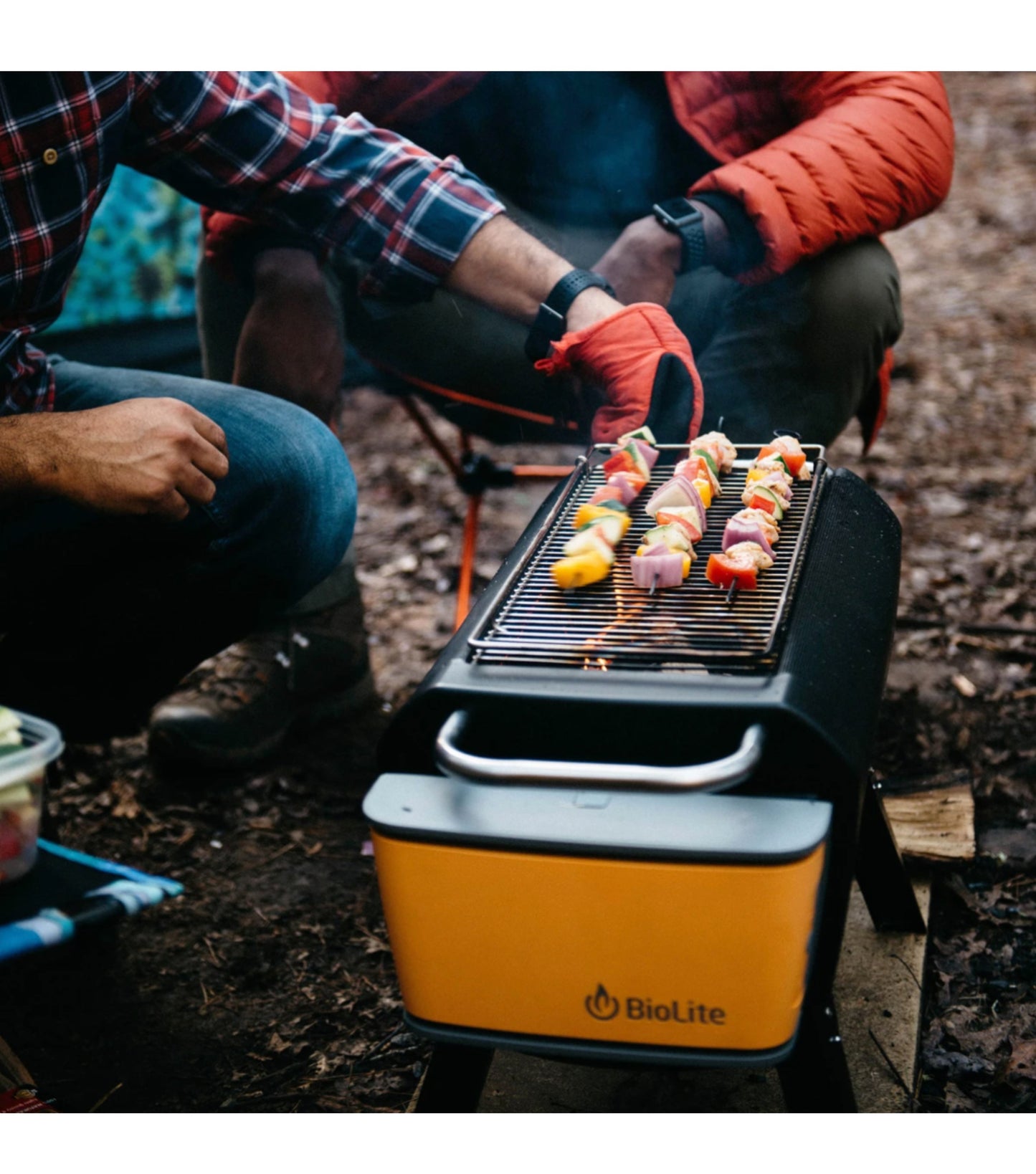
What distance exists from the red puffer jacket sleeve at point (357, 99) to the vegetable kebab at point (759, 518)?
121 centimetres

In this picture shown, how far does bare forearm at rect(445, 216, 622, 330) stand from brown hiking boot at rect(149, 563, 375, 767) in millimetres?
908

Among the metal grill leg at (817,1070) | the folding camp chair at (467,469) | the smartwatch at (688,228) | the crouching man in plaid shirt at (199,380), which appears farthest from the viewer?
the folding camp chair at (467,469)

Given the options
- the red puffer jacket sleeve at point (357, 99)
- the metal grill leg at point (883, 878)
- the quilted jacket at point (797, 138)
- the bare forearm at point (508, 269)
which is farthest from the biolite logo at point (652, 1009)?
the red puffer jacket sleeve at point (357, 99)

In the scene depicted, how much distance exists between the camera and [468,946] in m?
1.33

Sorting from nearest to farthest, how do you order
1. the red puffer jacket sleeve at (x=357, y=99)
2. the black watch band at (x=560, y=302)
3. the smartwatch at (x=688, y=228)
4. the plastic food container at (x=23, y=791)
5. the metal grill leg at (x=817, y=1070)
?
the metal grill leg at (x=817, y=1070), the plastic food container at (x=23, y=791), the black watch band at (x=560, y=302), the smartwatch at (x=688, y=228), the red puffer jacket sleeve at (x=357, y=99)

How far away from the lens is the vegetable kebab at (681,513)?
62.9 inches

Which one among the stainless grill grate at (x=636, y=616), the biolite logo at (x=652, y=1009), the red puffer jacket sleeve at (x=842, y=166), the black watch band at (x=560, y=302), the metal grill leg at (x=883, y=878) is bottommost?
the metal grill leg at (x=883, y=878)

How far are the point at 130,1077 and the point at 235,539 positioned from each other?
3.10 ft

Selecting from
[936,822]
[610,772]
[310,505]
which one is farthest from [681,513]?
[936,822]

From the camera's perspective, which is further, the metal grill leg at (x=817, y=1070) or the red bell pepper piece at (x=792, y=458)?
the red bell pepper piece at (x=792, y=458)

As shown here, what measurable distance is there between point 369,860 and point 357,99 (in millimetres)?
1698

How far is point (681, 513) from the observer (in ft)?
5.65

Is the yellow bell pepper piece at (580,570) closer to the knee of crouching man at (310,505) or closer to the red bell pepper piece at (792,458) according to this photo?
the red bell pepper piece at (792,458)
